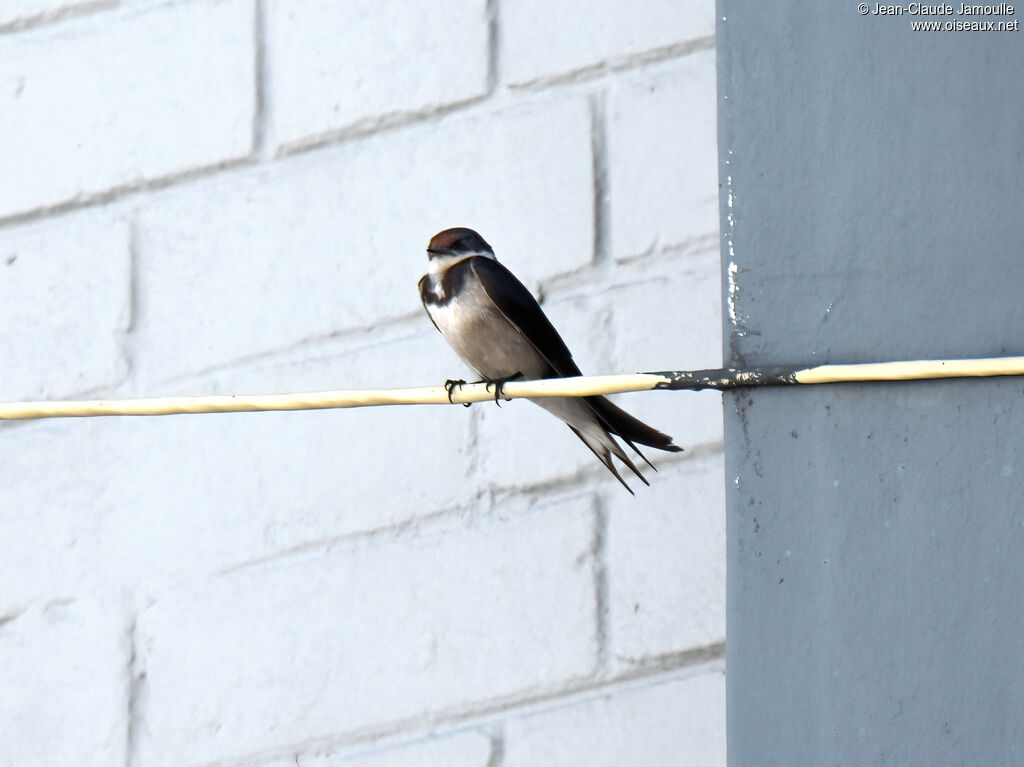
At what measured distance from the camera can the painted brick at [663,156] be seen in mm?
1521

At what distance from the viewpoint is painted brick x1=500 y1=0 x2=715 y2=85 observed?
5.09 feet

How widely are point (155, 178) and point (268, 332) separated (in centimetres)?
24

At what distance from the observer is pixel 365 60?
63.8 inches

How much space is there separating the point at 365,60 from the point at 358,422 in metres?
0.42

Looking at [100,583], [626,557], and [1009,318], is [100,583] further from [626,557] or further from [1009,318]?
[1009,318]

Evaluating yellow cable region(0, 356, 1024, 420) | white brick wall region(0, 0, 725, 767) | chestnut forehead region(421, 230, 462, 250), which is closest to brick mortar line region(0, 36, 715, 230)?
white brick wall region(0, 0, 725, 767)

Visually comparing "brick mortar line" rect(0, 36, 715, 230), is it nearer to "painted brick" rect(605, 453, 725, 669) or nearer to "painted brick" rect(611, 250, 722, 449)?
"painted brick" rect(611, 250, 722, 449)

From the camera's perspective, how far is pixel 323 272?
1586 millimetres

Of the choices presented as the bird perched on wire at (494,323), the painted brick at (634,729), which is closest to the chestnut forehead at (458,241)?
the bird perched on wire at (494,323)

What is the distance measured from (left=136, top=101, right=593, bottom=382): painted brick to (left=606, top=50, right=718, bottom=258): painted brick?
40 mm

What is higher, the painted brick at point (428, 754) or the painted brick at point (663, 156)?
the painted brick at point (663, 156)

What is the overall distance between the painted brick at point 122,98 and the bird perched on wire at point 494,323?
0.30 m

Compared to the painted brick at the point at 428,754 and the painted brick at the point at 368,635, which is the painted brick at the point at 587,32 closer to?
the painted brick at the point at 368,635

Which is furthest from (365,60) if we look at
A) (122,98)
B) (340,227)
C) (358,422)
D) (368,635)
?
(368,635)
